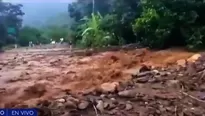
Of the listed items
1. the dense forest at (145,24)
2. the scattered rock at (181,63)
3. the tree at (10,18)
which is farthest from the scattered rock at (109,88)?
the tree at (10,18)

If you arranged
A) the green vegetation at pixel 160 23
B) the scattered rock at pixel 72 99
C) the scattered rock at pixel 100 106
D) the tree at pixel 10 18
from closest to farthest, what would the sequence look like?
the scattered rock at pixel 100 106, the scattered rock at pixel 72 99, the green vegetation at pixel 160 23, the tree at pixel 10 18

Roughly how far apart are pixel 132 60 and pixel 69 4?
9.92 metres

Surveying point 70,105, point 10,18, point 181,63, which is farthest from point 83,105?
point 10,18

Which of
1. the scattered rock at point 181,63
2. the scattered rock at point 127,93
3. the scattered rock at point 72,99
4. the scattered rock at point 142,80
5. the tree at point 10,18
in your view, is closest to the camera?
the scattered rock at point 72,99

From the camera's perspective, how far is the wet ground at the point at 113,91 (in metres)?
3.02

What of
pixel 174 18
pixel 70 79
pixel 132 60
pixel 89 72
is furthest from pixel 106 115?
pixel 174 18

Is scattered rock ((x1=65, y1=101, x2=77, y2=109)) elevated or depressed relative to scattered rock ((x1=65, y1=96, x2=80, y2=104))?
depressed

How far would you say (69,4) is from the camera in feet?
49.8

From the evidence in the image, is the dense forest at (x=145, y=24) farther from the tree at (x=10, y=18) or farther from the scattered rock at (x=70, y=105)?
the scattered rock at (x=70, y=105)

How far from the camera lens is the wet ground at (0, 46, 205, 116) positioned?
302cm

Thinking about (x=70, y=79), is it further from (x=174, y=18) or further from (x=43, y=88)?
(x=174, y=18)

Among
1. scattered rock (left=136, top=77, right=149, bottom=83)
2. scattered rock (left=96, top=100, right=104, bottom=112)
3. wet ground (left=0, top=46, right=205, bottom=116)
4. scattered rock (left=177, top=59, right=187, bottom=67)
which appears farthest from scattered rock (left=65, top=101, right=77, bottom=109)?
scattered rock (left=177, top=59, right=187, bottom=67)

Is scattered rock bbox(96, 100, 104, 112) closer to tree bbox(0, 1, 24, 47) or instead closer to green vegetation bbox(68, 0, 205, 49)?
green vegetation bbox(68, 0, 205, 49)

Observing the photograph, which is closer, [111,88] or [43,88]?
[111,88]
